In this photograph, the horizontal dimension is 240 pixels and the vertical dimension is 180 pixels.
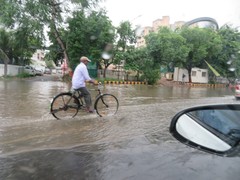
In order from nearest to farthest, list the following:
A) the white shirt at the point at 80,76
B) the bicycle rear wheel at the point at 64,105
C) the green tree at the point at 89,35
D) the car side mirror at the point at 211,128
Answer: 1. the car side mirror at the point at 211,128
2. the bicycle rear wheel at the point at 64,105
3. the white shirt at the point at 80,76
4. the green tree at the point at 89,35

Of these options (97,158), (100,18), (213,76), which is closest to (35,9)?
(100,18)

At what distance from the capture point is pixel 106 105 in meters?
7.50

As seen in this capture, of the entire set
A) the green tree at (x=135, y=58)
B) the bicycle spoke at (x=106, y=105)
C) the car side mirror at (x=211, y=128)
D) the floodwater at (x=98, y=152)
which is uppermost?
the green tree at (x=135, y=58)

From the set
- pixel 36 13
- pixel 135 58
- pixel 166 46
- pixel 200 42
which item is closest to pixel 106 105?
pixel 36 13

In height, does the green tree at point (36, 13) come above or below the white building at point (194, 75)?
above

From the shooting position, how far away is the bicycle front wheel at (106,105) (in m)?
7.22

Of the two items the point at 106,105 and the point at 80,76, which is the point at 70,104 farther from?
the point at 106,105

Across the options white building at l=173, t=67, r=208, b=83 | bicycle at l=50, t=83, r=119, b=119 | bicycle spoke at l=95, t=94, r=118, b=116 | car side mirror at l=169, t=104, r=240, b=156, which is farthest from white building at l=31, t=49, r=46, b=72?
car side mirror at l=169, t=104, r=240, b=156

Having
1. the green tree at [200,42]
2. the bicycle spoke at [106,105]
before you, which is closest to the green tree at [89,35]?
the green tree at [200,42]

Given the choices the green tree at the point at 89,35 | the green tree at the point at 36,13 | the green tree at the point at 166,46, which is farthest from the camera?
the green tree at the point at 166,46

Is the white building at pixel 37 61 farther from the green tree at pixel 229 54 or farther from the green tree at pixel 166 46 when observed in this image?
the green tree at pixel 229 54

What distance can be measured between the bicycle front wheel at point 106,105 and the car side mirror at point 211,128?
4.87 meters

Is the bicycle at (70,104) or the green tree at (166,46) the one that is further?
the green tree at (166,46)

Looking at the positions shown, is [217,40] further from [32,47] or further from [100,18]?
[32,47]
